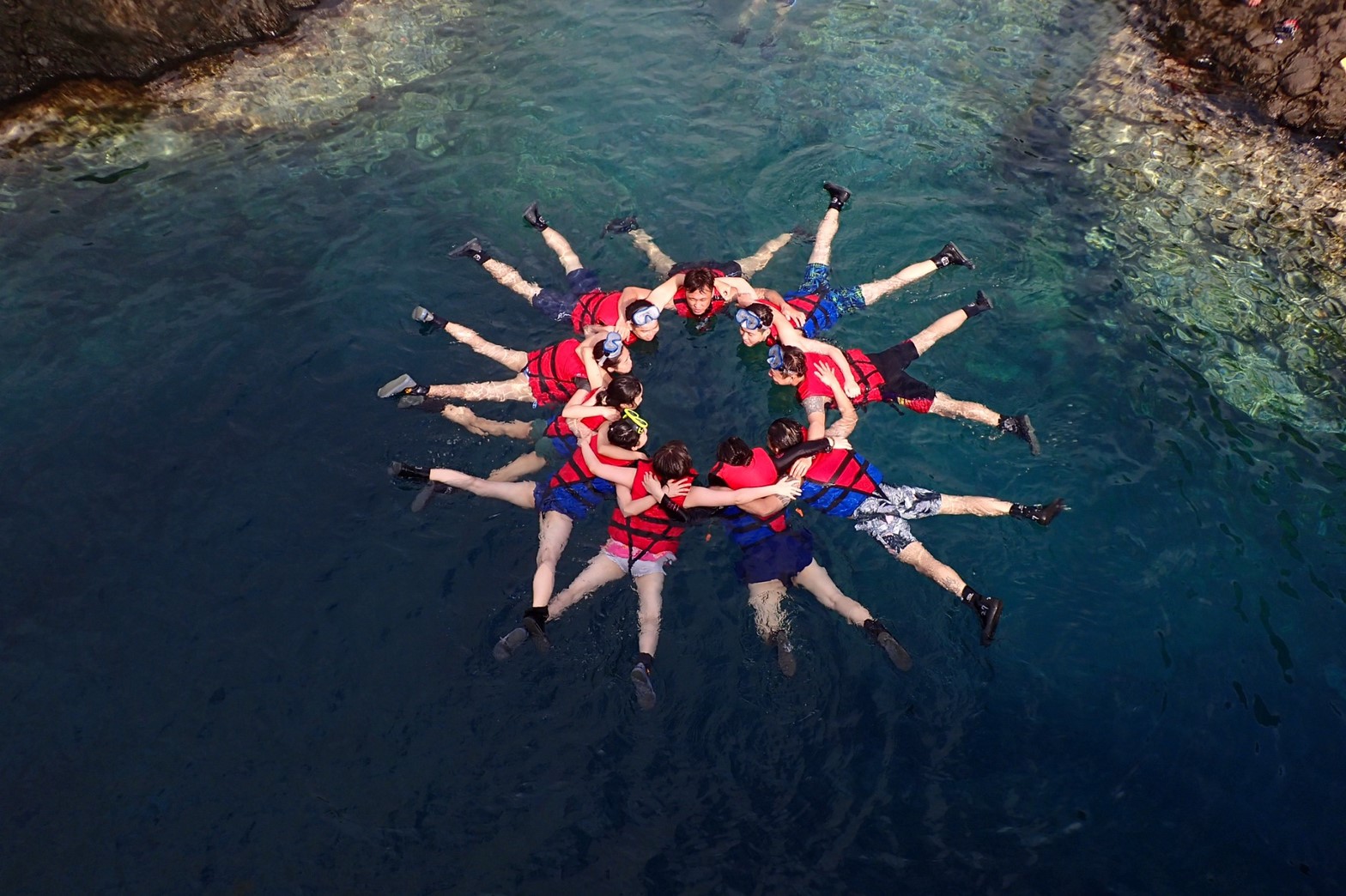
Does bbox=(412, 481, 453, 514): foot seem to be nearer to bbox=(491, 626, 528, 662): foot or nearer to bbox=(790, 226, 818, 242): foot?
bbox=(491, 626, 528, 662): foot

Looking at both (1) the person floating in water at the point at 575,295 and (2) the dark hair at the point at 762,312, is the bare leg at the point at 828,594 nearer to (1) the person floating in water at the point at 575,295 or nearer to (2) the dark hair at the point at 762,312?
(2) the dark hair at the point at 762,312

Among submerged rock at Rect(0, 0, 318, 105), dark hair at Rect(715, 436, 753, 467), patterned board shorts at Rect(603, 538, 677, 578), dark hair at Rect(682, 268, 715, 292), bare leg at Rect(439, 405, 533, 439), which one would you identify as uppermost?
submerged rock at Rect(0, 0, 318, 105)

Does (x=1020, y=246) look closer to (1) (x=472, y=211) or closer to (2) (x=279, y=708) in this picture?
(1) (x=472, y=211)

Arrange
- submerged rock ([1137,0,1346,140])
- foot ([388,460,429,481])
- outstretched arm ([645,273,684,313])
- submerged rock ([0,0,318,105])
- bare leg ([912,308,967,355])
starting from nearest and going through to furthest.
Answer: foot ([388,460,429,481]) → outstretched arm ([645,273,684,313]) → bare leg ([912,308,967,355]) → submerged rock ([1137,0,1346,140]) → submerged rock ([0,0,318,105])

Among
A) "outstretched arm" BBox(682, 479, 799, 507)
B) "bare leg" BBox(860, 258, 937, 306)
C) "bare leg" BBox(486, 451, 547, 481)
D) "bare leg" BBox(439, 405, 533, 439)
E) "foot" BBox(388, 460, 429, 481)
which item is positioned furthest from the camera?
"bare leg" BBox(860, 258, 937, 306)

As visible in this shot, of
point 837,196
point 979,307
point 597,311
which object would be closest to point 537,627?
point 597,311

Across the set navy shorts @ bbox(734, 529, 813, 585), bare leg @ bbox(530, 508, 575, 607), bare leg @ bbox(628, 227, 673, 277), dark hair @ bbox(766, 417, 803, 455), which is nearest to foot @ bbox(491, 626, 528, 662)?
bare leg @ bbox(530, 508, 575, 607)

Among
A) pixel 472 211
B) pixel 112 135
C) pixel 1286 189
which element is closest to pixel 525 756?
pixel 472 211

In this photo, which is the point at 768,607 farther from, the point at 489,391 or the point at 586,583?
the point at 489,391
